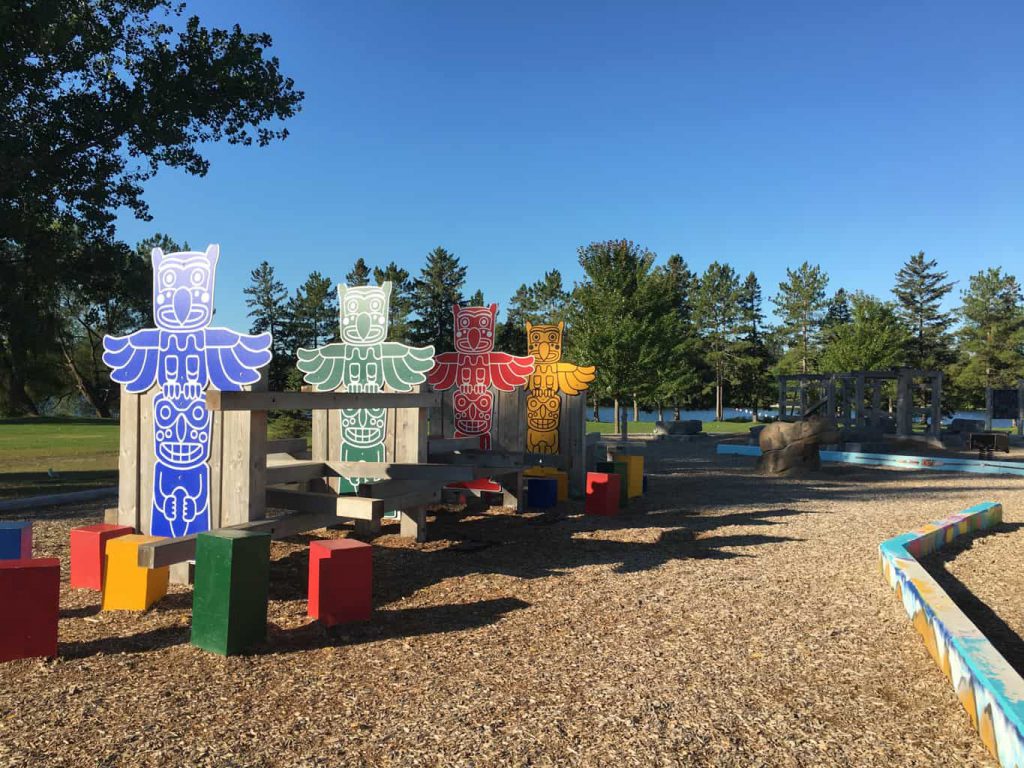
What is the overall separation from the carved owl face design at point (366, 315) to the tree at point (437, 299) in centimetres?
4238

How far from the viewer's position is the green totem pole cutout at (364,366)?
754 centimetres

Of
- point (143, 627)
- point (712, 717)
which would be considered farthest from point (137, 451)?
point (712, 717)

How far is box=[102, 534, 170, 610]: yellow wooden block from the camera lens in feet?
15.8

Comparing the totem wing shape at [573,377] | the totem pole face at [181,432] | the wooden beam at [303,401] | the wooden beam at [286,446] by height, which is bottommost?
the wooden beam at [286,446]

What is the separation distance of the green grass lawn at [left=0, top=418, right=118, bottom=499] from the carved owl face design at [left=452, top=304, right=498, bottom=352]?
21.3 feet

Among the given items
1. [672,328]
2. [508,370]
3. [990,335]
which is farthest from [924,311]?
[508,370]

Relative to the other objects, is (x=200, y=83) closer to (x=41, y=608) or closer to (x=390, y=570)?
(x=390, y=570)

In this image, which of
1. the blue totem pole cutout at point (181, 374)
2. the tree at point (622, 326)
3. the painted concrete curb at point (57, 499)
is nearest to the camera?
the blue totem pole cutout at point (181, 374)

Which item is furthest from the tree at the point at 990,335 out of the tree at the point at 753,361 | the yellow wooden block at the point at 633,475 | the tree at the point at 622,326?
the yellow wooden block at the point at 633,475

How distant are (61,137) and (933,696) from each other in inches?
614

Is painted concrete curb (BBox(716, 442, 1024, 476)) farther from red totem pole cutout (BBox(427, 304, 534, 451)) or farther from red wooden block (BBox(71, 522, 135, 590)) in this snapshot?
red wooden block (BBox(71, 522, 135, 590))

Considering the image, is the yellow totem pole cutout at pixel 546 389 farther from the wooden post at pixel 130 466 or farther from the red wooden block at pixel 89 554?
the red wooden block at pixel 89 554

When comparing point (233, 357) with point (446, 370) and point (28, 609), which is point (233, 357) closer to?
point (28, 609)

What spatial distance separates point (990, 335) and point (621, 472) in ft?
174
